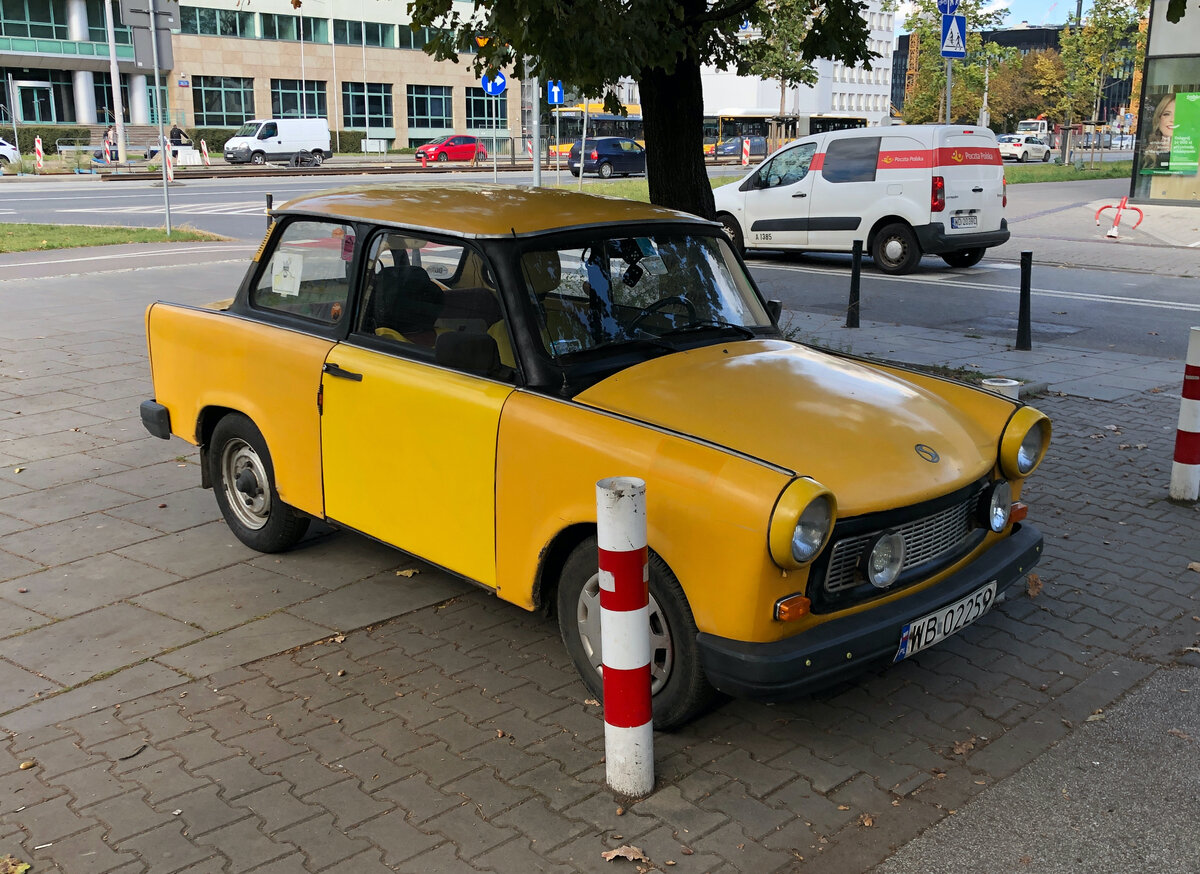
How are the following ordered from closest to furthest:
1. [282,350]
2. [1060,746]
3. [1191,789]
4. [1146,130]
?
[1191,789], [1060,746], [282,350], [1146,130]

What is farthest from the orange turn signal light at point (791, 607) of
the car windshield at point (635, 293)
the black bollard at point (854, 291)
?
the black bollard at point (854, 291)

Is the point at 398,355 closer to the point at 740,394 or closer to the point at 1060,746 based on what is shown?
the point at 740,394

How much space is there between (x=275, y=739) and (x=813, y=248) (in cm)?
1453

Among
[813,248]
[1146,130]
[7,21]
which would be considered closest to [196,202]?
[813,248]

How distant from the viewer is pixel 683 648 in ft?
11.8

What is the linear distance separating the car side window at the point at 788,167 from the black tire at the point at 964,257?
2519 mm

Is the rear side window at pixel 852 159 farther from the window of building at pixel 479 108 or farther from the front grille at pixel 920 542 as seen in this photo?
the window of building at pixel 479 108

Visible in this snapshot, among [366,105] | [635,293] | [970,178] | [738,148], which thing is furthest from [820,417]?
[366,105]

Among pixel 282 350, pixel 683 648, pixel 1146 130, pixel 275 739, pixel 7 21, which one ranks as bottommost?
pixel 275 739

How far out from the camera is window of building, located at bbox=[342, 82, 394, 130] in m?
64.9

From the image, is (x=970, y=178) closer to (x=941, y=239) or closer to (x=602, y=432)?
(x=941, y=239)

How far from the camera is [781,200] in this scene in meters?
17.3

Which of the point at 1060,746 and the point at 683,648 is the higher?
the point at 683,648

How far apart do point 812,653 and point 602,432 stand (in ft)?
3.30
